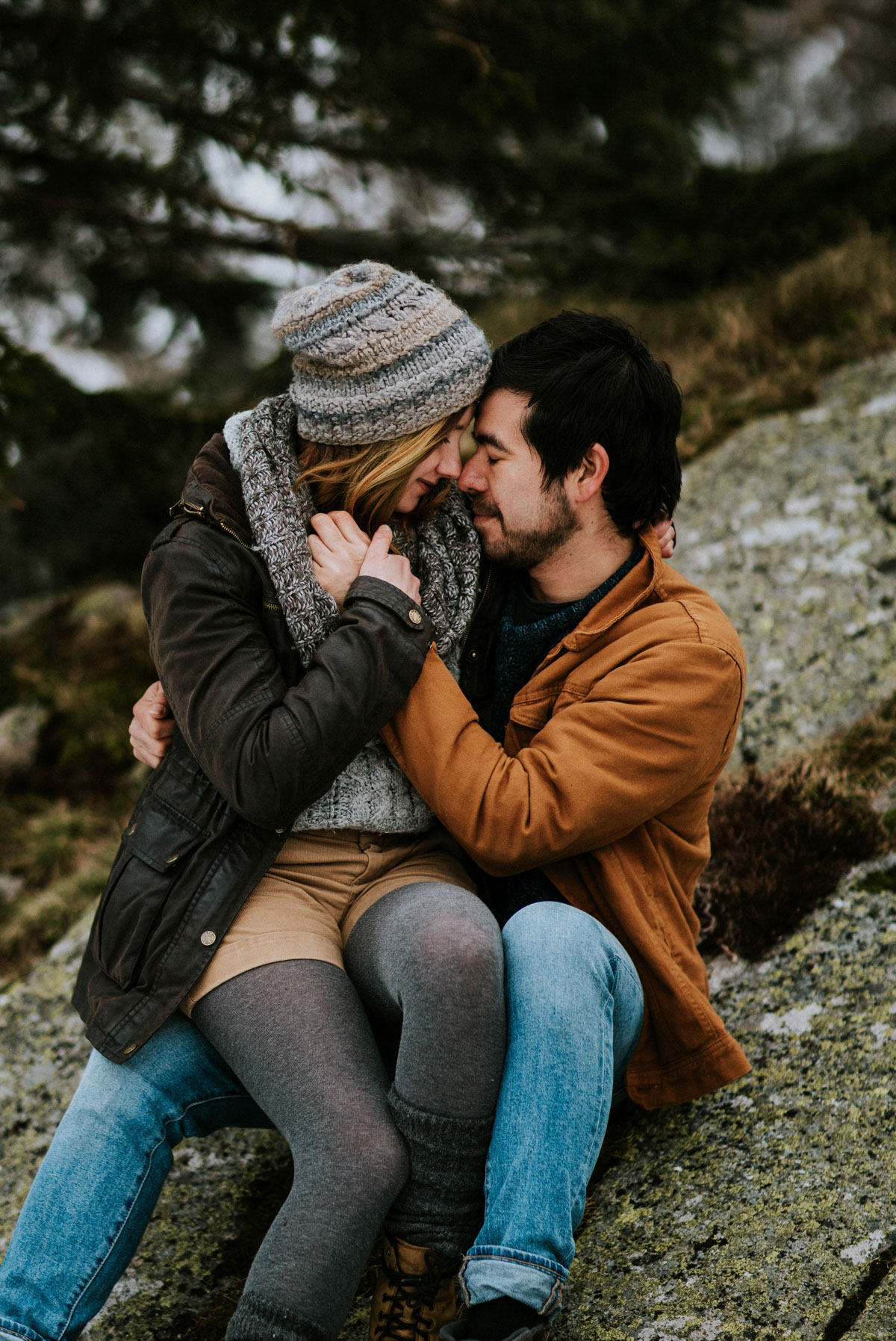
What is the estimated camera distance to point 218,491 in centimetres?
217

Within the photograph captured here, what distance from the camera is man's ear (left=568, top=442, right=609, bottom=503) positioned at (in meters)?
2.39

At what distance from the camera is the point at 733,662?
7.06 ft

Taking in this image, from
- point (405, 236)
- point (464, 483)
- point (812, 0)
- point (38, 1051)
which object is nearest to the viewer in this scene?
point (464, 483)

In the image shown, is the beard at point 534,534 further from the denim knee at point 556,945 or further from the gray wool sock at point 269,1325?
the gray wool sock at point 269,1325

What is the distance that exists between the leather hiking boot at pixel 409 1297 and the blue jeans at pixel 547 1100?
0.40 ft

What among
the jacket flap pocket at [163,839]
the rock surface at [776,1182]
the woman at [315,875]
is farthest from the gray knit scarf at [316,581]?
the rock surface at [776,1182]

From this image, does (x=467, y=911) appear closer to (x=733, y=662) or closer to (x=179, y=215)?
(x=733, y=662)

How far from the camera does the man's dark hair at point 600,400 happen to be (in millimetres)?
2359

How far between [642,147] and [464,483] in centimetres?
439

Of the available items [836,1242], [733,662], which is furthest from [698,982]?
[733,662]

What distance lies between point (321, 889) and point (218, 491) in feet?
2.76

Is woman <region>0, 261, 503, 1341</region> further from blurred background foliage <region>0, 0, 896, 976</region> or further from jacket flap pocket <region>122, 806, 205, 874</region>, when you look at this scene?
blurred background foliage <region>0, 0, 896, 976</region>

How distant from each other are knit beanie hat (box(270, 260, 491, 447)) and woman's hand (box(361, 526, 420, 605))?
0.21 meters

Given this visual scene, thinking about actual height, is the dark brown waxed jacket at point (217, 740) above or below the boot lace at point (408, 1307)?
above
